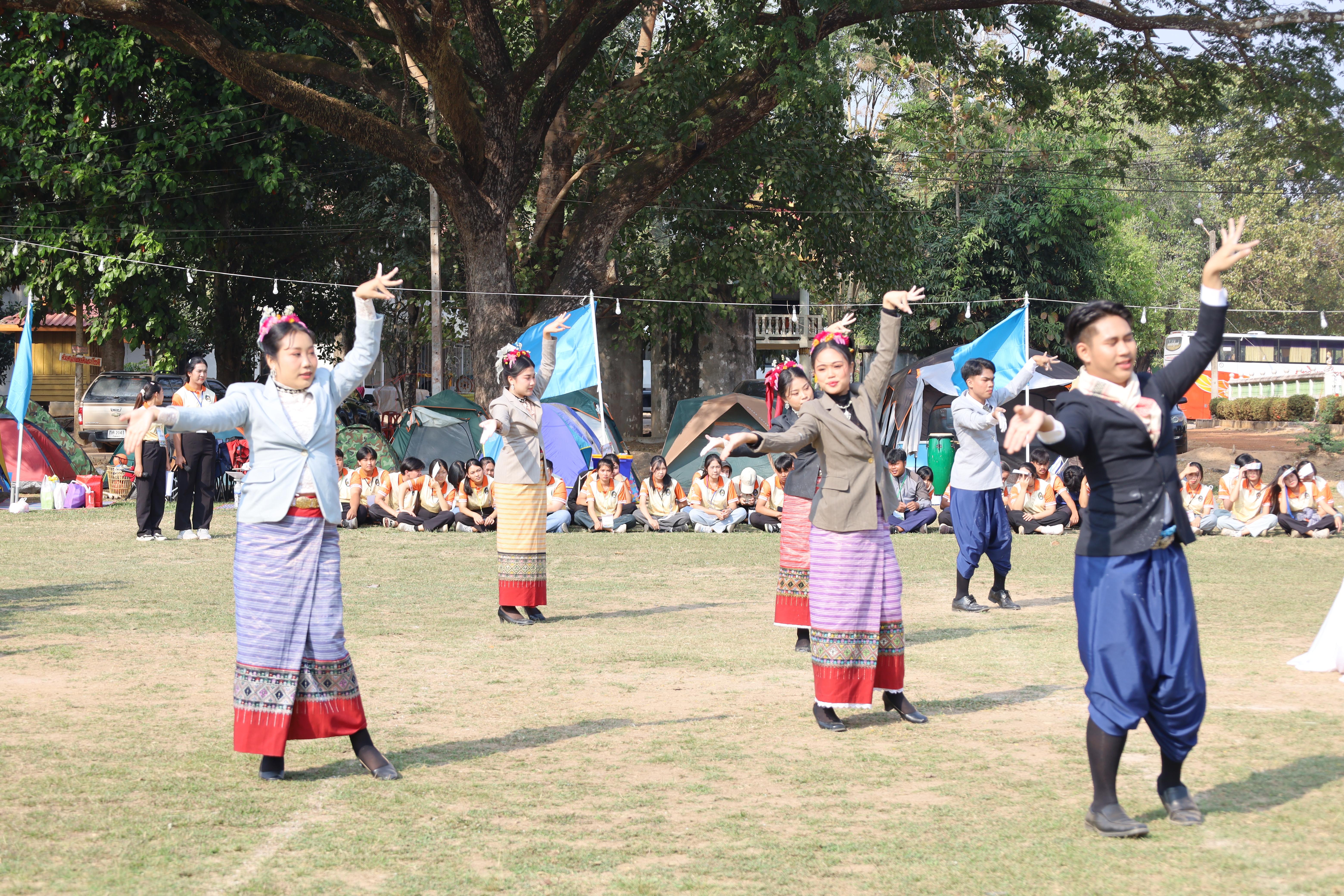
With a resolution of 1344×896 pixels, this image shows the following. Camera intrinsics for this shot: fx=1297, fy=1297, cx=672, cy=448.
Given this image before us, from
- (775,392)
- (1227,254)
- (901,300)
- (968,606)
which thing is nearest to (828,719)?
(901,300)

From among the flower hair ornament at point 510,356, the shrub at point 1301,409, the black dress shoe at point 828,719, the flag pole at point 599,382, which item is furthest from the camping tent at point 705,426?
the shrub at point 1301,409

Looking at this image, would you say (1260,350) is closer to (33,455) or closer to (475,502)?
(475,502)

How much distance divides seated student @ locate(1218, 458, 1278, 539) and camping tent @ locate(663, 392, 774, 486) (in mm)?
6396

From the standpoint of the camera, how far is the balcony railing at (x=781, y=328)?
42469 millimetres

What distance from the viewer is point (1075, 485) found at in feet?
55.7

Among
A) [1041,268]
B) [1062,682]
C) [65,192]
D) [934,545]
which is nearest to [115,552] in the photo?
[934,545]

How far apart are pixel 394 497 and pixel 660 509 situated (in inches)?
137

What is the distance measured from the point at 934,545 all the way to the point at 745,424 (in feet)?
20.5

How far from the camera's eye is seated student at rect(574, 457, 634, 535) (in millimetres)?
16656

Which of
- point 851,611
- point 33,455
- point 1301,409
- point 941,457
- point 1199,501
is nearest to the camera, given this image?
point 851,611

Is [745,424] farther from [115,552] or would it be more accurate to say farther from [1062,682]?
[1062,682]

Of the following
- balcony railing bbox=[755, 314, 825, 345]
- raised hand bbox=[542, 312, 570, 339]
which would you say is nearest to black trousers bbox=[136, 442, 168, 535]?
raised hand bbox=[542, 312, 570, 339]

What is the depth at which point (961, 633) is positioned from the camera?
8.96 m

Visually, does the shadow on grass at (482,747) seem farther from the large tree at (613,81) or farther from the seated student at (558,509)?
the large tree at (613,81)
